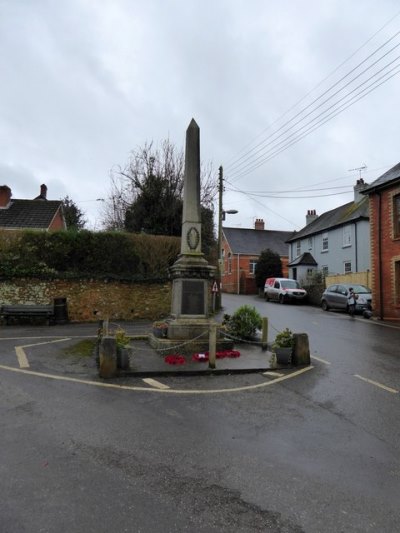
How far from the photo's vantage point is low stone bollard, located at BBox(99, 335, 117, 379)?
8094mm

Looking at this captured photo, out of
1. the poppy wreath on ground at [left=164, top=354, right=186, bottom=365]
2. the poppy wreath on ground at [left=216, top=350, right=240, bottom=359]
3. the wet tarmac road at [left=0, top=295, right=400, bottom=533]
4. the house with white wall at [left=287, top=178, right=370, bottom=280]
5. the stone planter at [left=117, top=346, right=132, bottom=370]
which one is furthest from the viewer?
the house with white wall at [left=287, top=178, right=370, bottom=280]

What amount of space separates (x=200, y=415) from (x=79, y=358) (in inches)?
188

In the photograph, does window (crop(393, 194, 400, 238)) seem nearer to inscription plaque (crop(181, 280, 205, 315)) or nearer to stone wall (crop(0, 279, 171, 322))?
stone wall (crop(0, 279, 171, 322))

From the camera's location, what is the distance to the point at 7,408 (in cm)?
614

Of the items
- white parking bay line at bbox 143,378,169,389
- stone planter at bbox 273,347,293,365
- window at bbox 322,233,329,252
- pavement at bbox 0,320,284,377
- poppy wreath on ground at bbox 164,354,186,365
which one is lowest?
white parking bay line at bbox 143,378,169,389

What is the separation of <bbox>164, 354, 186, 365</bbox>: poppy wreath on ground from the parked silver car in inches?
651

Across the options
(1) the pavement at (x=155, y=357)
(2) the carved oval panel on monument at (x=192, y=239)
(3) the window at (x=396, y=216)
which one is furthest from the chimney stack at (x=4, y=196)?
(3) the window at (x=396, y=216)

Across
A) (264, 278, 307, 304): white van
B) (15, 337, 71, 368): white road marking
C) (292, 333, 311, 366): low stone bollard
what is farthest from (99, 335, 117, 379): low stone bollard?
(264, 278, 307, 304): white van

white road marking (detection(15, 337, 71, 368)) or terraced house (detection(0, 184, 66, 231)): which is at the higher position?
terraced house (detection(0, 184, 66, 231))

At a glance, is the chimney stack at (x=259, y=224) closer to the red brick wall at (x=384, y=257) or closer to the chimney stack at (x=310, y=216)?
the chimney stack at (x=310, y=216)

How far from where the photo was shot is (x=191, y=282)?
11.7 m

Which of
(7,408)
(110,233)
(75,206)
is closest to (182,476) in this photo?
(7,408)

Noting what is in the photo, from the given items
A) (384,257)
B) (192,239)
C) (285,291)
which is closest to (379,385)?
(192,239)

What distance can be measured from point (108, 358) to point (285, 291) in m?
25.3
